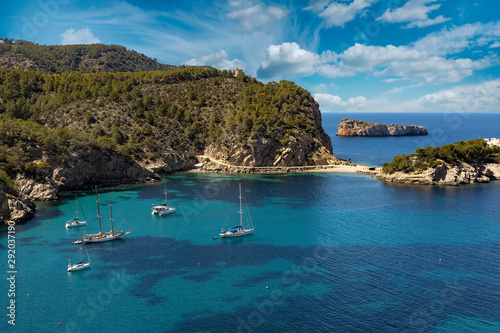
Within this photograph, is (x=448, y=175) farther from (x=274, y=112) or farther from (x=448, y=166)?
(x=274, y=112)

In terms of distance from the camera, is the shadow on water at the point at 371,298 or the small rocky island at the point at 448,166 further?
the small rocky island at the point at 448,166

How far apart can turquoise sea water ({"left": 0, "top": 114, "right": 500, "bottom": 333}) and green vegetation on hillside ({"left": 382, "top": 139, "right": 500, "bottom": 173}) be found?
2521 cm

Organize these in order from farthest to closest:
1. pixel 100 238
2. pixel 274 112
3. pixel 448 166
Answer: pixel 274 112 < pixel 448 166 < pixel 100 238

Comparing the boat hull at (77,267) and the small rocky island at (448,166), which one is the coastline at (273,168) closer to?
the small rocky island at (448,166)

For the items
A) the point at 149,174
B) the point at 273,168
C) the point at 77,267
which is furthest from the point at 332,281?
the point at 273,168

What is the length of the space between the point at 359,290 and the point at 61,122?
129m

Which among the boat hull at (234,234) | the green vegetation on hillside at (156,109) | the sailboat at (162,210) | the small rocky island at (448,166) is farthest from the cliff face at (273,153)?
the boat hull at (234,234)

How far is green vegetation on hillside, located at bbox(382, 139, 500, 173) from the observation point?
10300cm

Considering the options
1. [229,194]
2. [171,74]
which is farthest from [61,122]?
[229,194]

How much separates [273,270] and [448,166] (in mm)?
80515

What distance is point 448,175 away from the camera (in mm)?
100125

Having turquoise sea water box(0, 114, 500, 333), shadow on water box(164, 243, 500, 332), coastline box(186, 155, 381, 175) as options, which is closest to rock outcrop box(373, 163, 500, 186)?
coastline box(186, 155, 381, 175)

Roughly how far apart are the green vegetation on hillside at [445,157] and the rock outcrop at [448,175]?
172cm

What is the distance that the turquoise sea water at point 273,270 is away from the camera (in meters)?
35.0
